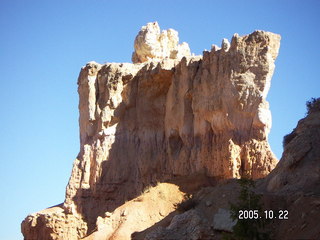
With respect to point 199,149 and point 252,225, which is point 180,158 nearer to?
point 199,149

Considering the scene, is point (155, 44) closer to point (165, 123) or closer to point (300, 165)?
point (165, 123)

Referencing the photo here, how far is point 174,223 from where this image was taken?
918 inches

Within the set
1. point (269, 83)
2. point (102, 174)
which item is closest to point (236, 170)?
point (269, 83)

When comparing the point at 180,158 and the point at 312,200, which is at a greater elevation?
the point at 180,158

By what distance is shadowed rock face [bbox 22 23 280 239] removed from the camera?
29.9 meters

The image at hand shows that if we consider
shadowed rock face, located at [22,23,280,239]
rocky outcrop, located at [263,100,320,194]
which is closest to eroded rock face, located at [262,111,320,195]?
rocky outcrop, located at [263,100,320,194]

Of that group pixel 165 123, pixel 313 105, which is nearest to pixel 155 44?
pixel 165 123

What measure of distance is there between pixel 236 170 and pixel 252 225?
39.1 feet

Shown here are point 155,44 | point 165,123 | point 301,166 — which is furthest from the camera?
point 155,44

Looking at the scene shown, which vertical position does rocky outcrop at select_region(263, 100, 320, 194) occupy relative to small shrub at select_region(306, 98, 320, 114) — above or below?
below

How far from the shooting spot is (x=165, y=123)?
37.6m

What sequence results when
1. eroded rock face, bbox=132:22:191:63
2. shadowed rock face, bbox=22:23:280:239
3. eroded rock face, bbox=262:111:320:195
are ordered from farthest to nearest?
eroded rock face, bbox=132:22:191:63 < shadowed rock face, bbox=22:23:280:239 < eroded rock face, bbox=262:111:320:195

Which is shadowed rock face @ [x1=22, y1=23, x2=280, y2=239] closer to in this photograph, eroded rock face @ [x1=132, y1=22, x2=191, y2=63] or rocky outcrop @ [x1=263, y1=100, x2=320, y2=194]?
eroded rock face @ [x1=132, y1=22, x2=191, y2=63]

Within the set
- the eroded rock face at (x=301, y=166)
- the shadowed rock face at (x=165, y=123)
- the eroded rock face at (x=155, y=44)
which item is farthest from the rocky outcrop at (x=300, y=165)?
the eroded rock face at (x=155, y=44)
